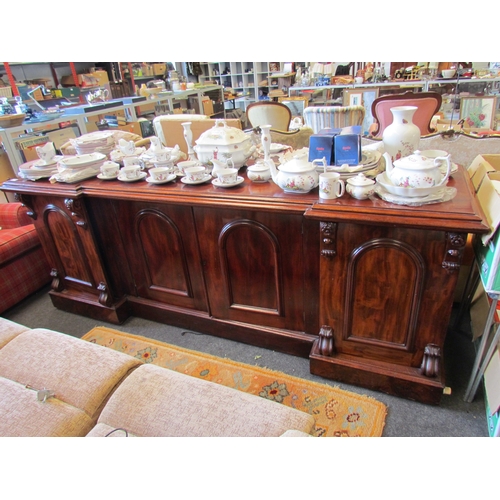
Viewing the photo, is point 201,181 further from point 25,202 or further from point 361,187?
point 25,202

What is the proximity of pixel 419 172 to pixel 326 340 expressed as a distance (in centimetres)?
77

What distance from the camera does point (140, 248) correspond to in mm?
1911

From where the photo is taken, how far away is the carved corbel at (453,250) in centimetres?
116

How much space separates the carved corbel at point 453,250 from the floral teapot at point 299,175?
510mm

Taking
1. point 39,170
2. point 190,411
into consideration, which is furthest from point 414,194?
point 39,170

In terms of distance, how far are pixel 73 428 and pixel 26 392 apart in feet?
0.74

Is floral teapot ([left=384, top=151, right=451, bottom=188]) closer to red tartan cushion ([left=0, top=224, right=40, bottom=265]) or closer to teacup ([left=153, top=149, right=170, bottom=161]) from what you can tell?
teacup ([left=153, top=149, right=170, bottom=161])

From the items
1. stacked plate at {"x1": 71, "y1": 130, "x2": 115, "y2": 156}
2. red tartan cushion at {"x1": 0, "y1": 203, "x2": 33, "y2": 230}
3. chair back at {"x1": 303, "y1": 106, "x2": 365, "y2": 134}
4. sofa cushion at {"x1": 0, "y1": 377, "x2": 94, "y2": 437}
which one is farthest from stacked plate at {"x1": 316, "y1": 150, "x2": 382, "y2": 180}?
red tartan cushion at {"x1": 0, "y1": 203, "x2": 33, "y2": 230}

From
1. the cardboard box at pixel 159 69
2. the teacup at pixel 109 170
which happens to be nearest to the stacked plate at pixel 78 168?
the teacup at pixel 109 170

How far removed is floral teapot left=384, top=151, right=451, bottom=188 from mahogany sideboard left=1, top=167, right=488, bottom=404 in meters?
0.08

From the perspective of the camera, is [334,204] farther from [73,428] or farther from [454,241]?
[73,428]

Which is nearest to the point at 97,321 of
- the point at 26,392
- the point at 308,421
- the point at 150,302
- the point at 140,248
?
the point at 150,302

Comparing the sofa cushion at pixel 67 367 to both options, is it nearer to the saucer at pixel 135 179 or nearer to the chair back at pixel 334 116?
the saucer at pixel 135 179

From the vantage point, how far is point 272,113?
4168mm
